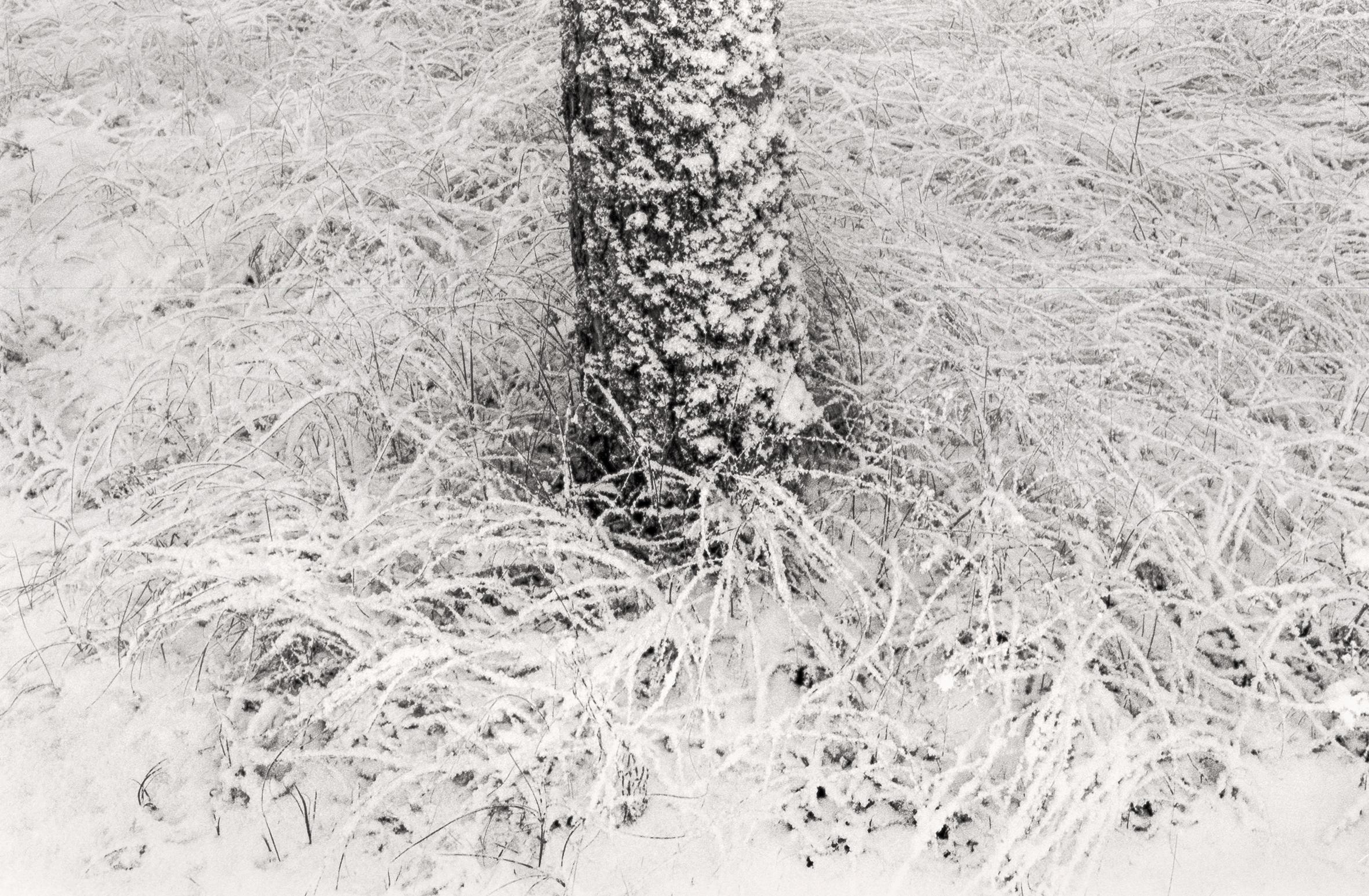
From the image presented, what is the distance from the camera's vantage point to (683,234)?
182 cm

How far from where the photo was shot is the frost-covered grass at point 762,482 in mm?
1675

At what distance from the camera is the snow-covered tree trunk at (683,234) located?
1.72 m

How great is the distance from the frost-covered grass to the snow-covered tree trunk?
182 mm

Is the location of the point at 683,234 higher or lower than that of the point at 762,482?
higher

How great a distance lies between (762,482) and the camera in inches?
75.5

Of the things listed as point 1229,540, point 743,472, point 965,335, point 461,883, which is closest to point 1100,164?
point 965,335

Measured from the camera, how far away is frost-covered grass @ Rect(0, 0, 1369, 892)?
1.67m

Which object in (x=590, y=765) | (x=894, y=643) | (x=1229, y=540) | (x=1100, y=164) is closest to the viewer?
(x=590, y=765)

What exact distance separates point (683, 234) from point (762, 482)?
19.8 inches

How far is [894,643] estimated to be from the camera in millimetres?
1871

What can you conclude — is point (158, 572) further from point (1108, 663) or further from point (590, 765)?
point (1108, 663)

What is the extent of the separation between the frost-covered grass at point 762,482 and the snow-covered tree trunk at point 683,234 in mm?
182

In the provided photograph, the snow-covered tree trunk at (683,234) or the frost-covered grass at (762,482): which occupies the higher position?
the snow-covered tree trunk at (683,234)

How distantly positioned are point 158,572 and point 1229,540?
87.4 inches
